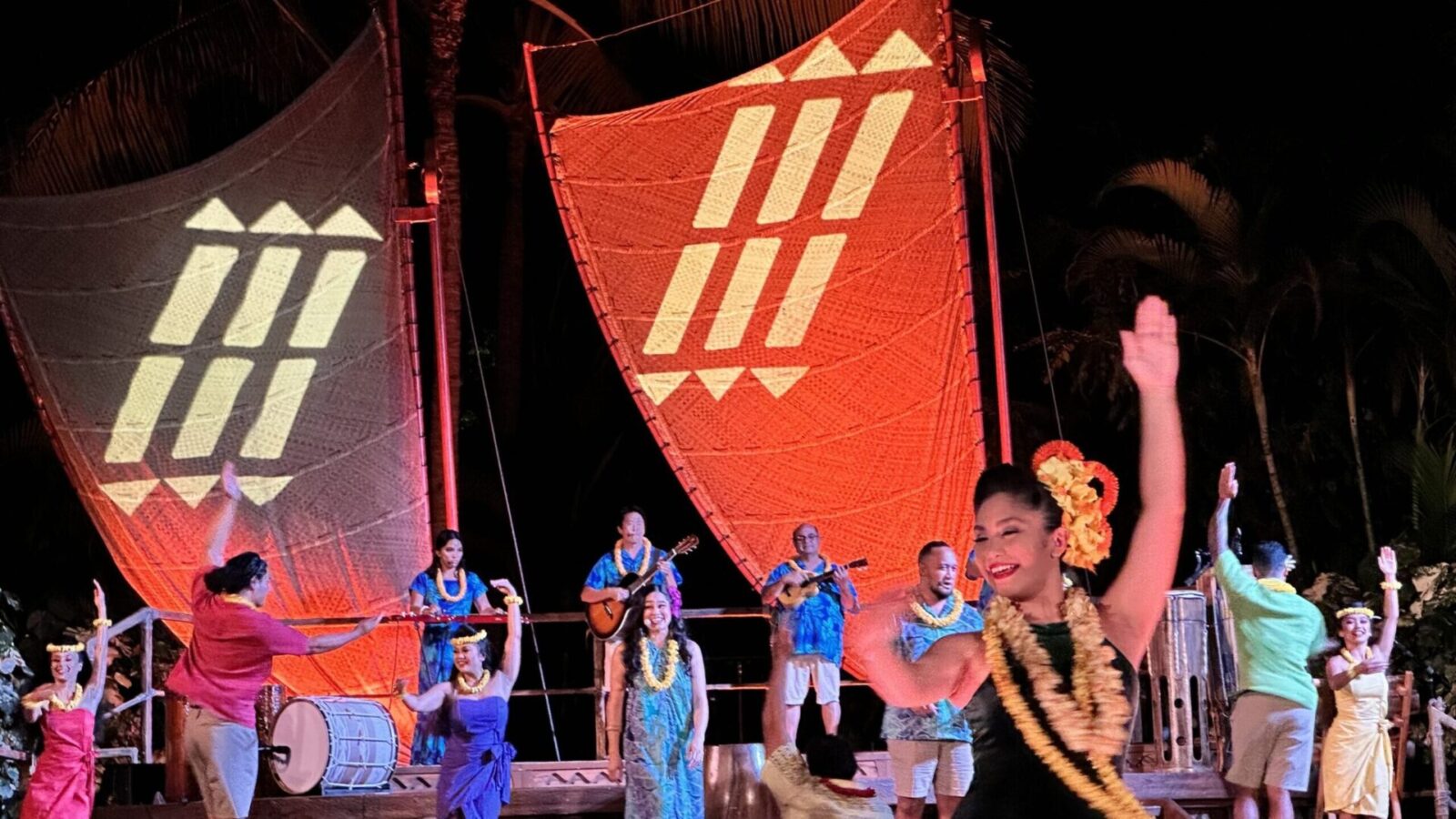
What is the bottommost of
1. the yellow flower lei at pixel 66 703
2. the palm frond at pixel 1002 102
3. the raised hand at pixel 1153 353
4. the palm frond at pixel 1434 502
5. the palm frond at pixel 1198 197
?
the yellow flower lei at pixel 66 703

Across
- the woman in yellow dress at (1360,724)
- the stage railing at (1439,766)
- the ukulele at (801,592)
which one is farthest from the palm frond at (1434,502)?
the ukulele at (801,592)

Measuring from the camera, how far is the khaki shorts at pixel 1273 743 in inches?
312

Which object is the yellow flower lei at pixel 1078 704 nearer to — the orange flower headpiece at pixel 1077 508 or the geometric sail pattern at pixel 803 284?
the orange flower headpiece at pixel 1077 508

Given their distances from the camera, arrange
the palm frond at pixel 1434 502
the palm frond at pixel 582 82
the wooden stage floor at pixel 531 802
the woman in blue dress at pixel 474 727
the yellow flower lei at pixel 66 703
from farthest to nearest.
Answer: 1. the palm frond at pixel 582 82
2. the palm frond at pixel 1434 502
3. the wooden stage floor at pixel 531 802
4. the yellow flower lei at pixel 66 703
5. the woman in blue dress at pixel 474 727

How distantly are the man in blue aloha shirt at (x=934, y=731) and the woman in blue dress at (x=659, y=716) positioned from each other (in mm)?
918

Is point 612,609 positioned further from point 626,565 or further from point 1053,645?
point 1053,645

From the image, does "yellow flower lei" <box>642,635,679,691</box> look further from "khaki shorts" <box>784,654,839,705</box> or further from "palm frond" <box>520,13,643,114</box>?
"palm frond" <box>520,13,643,114</box>

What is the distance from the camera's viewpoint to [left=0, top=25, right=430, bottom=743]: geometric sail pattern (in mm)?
12898

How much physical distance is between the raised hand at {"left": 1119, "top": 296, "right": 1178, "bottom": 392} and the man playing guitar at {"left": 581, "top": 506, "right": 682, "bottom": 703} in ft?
22.6

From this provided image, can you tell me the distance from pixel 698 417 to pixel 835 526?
45.5 inches

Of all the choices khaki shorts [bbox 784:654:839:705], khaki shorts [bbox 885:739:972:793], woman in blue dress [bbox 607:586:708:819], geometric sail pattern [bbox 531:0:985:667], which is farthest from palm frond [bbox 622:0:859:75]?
khaki shorts [bbox 885:739:972:793]

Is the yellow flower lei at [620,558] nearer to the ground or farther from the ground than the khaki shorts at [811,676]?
farther from the ground

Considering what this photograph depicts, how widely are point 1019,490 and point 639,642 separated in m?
5.87

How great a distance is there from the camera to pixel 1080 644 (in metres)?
3.58
